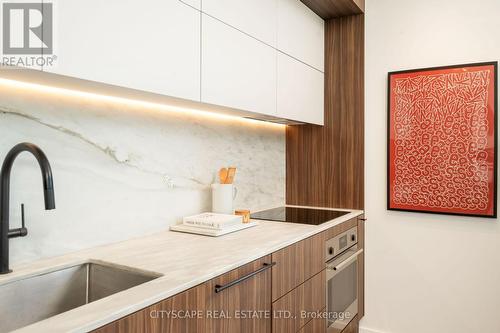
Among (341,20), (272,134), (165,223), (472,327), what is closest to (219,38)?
(165,223)

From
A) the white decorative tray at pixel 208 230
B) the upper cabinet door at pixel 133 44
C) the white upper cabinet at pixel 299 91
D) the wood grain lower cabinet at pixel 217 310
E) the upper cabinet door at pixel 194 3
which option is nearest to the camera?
the wood grain lower cabinet at pixel 217 310

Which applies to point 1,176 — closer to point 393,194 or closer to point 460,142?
point 393,194

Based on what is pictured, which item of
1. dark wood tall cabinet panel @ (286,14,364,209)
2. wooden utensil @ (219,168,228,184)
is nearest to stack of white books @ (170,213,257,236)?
wooden utensil @ (219,168,228,184)

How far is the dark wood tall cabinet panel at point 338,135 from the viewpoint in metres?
2.76

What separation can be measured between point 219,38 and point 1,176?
3.43 feet

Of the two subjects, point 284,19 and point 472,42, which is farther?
point 472,42

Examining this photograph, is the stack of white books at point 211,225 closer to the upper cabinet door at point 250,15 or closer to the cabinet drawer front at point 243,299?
the cabinet drawer front at point 243,299

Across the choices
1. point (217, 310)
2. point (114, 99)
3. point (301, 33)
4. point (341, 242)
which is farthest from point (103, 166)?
point (301, 33)

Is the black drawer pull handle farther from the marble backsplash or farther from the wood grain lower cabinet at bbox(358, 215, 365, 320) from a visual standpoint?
the wood grain lower cabinet at bbox(358, 215, 365, 320)

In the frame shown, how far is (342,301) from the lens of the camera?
2.37 meters

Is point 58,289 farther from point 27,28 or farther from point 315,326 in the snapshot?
Answer: point 315,326

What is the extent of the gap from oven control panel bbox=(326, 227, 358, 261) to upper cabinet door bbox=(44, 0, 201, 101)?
120 cm

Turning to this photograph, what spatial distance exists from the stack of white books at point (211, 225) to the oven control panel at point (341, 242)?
0.53 meters

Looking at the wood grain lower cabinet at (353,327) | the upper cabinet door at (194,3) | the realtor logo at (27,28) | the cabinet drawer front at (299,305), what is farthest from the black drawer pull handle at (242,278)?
the wood grain lower cabinet at (353,327)
